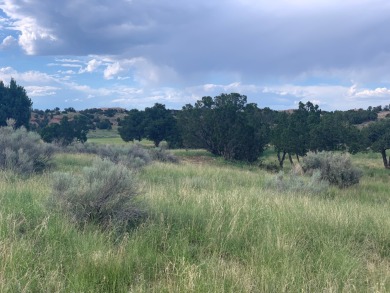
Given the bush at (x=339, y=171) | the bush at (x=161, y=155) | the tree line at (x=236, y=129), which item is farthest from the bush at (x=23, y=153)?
the tree line at (x=236, y=129)

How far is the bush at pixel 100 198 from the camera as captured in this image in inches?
213

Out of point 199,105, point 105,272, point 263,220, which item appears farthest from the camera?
point 199,105

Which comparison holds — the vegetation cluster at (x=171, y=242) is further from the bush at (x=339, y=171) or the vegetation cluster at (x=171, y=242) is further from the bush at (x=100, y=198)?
the bush at (x=339, y=171)

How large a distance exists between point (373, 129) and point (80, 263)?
41.2 meters

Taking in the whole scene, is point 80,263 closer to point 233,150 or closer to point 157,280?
point 157,280

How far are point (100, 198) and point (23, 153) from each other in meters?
7.62

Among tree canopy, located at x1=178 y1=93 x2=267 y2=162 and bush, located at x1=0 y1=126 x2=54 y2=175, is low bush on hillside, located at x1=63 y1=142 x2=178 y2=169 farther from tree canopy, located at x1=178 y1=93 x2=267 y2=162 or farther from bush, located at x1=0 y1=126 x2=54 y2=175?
tree canopy, located at x1=178 y1=93 x2=267 y2=162

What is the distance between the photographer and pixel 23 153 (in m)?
12.2

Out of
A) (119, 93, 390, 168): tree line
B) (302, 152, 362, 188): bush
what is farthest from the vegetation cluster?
(119, 93, 390, 168): tree line

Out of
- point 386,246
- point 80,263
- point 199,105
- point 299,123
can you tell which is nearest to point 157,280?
point 80,263

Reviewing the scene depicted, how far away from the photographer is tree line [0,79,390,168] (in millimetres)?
36875

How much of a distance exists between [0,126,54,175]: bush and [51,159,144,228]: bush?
5.88 metres

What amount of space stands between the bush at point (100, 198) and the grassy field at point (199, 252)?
9.9 inches

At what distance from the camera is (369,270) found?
4.28 meters
